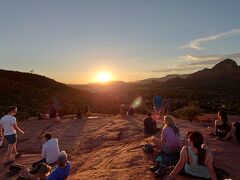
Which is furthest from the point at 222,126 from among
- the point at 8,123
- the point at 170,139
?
the point at 8,123

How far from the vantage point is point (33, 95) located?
136ft

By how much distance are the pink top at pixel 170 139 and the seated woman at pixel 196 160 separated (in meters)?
1.64

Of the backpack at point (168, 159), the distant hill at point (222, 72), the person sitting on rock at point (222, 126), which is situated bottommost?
the backpack at point (168, 159)

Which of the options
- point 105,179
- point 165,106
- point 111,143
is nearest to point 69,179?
point 105,179

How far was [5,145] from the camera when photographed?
661 inches

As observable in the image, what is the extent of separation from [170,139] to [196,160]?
2228 millimetres

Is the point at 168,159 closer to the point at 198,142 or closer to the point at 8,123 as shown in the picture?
the point at 198,142

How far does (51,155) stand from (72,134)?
7975 millimetres

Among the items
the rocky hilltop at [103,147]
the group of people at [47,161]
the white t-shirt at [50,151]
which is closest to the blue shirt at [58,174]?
the group of people at [47,161]

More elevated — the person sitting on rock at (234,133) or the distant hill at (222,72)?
the distant hill at (222,72)

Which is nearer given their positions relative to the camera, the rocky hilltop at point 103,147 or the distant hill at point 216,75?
the rocky hilltop at point 103,147

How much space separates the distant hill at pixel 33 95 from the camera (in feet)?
113

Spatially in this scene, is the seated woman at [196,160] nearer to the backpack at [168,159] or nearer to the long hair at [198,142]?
the long hair at [198,142]

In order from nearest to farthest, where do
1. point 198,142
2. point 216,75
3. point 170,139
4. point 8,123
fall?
point 198,142 < point 170,139 < point 8,123 < point 216,75
